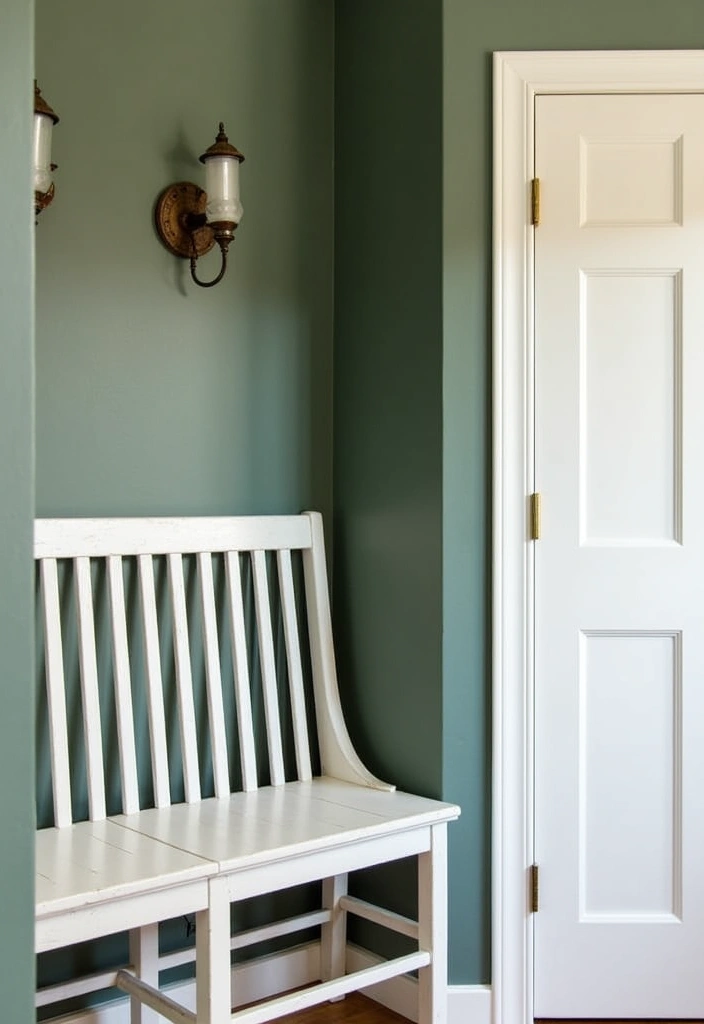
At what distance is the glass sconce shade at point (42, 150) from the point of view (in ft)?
6.76

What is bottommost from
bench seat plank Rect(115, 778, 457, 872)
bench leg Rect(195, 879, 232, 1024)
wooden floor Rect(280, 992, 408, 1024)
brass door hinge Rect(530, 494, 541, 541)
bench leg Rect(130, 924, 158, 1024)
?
wooden floor Rect(280, 992, 408, 1024)

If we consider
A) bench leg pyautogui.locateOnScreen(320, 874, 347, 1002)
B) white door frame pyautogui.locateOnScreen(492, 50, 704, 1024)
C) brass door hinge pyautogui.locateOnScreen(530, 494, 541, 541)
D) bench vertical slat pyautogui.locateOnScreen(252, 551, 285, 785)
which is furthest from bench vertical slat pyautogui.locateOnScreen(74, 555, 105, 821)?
brass door hinge pyautogui.locateOnScreen(530, 494, 541, 541)

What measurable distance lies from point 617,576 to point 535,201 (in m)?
0.82

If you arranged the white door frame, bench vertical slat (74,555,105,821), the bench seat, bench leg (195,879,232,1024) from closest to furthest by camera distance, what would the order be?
the bench seat < bench leg (195,879,232,1024) < bench vertical slat (74,555,105,821) < the white door frame

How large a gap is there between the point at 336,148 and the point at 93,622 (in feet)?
4.27

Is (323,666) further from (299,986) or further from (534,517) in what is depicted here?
(299,986)

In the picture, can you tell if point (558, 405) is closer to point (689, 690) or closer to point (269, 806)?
point (689, 690)

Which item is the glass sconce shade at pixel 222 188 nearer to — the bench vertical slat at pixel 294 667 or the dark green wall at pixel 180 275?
the dark green wall at pixel 180 275

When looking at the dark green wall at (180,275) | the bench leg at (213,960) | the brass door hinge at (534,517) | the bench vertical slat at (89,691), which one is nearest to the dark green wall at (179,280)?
the dark green wall at (180,275)

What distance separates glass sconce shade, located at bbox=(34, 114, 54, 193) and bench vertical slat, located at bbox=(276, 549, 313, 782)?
94 cm

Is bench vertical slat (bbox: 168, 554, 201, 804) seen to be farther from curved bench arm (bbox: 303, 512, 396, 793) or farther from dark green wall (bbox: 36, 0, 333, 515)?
curved bench arm (bbox: 303, 512, 396, 793)

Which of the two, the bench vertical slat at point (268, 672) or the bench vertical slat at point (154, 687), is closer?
the bench vertical slat at point (154, 687)

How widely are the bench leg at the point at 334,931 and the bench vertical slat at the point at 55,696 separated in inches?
30.0

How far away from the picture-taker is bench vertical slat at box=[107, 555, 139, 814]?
2.23 metres
